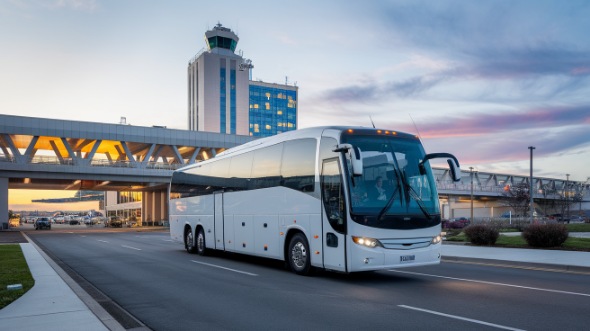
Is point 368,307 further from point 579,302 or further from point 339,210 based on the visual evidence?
point 579,302

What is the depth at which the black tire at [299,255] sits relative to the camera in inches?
512

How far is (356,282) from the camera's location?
12.2 metres

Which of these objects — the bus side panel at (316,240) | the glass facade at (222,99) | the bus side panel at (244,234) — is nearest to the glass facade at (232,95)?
the glass facade at (222,99)

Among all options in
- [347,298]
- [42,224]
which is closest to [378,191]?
[347,298]

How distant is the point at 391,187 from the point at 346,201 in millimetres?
1180

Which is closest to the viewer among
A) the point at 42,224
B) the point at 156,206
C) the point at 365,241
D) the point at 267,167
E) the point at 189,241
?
the point at 365,241

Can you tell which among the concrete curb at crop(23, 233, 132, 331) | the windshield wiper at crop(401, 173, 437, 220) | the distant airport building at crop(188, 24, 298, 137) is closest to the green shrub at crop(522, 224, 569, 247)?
the windshield wiper at crop(401, 173, 437, 220)

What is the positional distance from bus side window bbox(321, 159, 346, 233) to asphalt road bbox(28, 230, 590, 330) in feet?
4.74

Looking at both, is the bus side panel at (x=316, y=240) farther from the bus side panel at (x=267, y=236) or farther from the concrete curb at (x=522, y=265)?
the concrete curb at (x=522, y=265)

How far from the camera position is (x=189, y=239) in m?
21.6

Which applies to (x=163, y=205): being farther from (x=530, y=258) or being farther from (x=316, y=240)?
(x=316, y=240)

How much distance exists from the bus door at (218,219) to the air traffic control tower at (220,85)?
132 meters

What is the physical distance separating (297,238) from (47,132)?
50881 mm

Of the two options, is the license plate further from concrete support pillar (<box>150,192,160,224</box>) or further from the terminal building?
the terminal building
